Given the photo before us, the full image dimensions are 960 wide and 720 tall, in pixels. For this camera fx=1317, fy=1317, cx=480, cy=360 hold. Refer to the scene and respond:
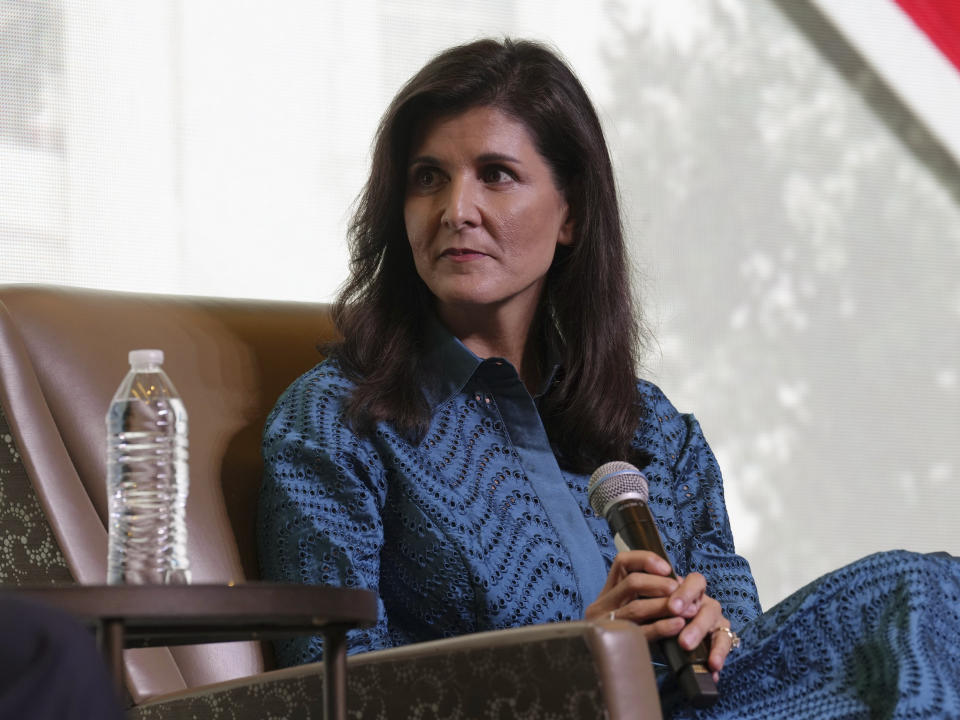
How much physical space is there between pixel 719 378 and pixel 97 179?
1355 mm

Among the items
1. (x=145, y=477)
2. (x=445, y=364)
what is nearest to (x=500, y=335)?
(x=445, y=364)

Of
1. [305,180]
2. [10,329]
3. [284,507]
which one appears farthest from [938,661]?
[305,180]

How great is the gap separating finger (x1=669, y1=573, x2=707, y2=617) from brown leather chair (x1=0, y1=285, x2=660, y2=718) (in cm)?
25

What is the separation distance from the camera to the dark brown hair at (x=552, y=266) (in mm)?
1784

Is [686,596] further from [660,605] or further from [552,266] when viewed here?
[552,266]

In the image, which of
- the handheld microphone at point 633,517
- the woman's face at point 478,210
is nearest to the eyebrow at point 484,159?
the woman's face at point 478,210

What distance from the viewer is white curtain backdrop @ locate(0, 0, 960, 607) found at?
86.2 inches

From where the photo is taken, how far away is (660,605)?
1319 millimetres

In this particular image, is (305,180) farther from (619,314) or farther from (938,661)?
(938,661)

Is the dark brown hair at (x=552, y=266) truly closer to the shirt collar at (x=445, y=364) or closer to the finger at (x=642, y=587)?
the shirt collar at (x=445, y=364)

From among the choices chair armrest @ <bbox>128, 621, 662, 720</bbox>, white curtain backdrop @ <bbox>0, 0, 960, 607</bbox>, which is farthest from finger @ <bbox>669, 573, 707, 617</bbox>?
white curtain backdrop @ <bbox>0, 0, 960, 607</bbox>

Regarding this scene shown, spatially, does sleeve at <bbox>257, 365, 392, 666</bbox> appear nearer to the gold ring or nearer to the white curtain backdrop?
the gold ring

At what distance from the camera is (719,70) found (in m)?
2.88

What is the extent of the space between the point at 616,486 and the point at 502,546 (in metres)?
0.26
